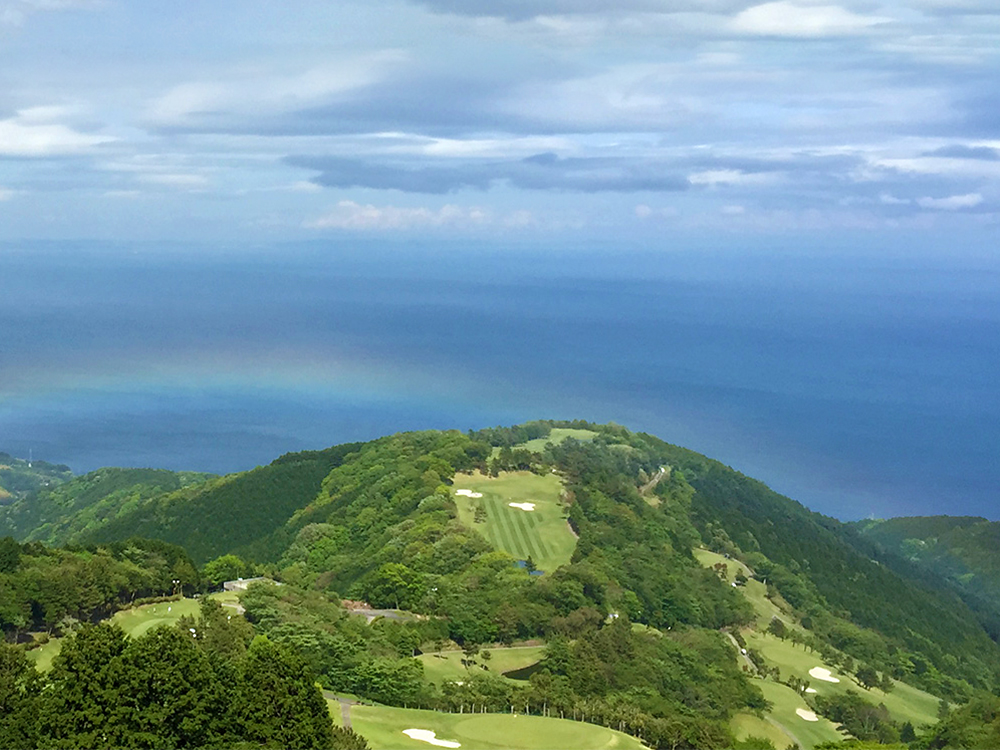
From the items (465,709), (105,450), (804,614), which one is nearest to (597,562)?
(804,614)

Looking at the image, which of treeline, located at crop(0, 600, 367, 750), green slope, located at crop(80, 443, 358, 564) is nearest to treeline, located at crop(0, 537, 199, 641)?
treeline, located at crop(0, 600, 367, 750)

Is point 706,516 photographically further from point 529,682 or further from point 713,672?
point 529,682

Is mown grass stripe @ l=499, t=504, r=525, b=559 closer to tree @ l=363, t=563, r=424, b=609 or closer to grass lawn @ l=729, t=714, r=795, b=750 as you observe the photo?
tree @ l=363, t=563, r=424, b=609

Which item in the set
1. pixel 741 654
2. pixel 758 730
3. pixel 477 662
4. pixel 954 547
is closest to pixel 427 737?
pixel 477 662

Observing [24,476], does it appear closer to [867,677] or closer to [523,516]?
[523,516]

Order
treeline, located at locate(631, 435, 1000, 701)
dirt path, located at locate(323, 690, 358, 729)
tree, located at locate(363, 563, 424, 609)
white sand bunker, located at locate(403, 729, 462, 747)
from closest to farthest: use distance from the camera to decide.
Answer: white sand bunker, located at locate(403, 729, 462, 747), dirt path, located at locate(323, 690, 358, 729), tree, located at locate(363, 563, 424, 609), treeline, located at locate(631, 435, 1000, 701)

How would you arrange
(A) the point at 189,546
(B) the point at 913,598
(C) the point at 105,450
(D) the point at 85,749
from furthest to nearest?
(C) the point at 105,450 → (B) the point at 913,598 → (A) the point at 189,546 → (D) the point at 85,749
